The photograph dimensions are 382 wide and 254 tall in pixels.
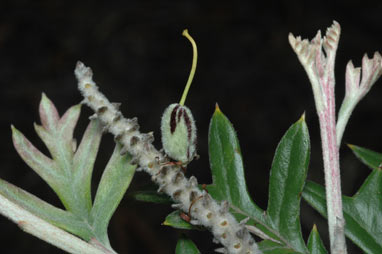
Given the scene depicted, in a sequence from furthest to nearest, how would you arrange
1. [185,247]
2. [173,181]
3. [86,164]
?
[86,164], [185,247], [173,181]

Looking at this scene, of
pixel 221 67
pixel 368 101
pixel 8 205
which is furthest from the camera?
pixel 221 67

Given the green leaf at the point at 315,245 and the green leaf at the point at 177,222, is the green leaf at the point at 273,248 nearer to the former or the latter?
the green leaf at the point at 315,245

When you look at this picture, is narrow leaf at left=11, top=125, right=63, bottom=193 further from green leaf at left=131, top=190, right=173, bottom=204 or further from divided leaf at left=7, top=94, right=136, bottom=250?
green leaf at left=131, top=190, right=173, bottom=204

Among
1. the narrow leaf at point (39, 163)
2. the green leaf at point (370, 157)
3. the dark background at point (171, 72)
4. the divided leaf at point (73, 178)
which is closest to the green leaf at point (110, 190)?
the divided leaf at point (73, 178)

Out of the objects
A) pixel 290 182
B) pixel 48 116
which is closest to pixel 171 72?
pixel 48 116

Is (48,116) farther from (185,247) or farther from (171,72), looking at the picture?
(171,72)

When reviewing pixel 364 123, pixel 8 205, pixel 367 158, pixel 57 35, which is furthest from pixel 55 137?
pixel 57 35

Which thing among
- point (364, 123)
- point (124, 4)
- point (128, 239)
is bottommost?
point (128, 239)

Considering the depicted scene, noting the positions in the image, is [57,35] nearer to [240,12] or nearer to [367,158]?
[240,12]
